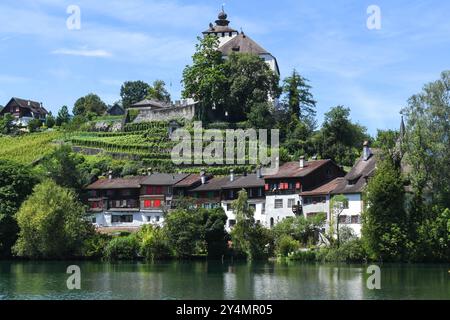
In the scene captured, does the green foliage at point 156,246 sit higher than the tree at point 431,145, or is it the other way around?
the tree at point 431,145

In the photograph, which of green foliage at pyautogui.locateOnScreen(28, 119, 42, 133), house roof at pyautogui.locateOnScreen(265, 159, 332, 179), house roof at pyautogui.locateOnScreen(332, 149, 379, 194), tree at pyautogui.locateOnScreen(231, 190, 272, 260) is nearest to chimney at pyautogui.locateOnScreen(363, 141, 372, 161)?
house roof at pyautogui.locateOnScreen(332, 149, 379, 194)

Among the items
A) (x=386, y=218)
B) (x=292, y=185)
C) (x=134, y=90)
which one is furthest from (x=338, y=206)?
(x=134, y=90)

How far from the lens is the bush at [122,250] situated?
257 ft

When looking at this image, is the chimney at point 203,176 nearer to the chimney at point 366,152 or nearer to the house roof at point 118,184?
the house roof at point 118,184

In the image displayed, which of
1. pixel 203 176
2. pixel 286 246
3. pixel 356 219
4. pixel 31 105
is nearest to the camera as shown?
pixel 286 246

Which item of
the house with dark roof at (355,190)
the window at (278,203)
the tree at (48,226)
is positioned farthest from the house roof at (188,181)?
the house with dark roof at (355,190)

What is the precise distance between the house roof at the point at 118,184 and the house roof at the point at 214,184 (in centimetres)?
794

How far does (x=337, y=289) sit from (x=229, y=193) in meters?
41.3

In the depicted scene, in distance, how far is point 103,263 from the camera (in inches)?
2911

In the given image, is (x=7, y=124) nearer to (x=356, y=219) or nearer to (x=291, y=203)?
(x=291, y=203)

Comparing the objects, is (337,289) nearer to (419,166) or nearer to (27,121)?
(419,166)

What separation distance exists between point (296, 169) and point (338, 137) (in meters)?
16.4

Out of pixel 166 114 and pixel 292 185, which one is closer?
pixel 292 185

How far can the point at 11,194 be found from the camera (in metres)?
80.8
